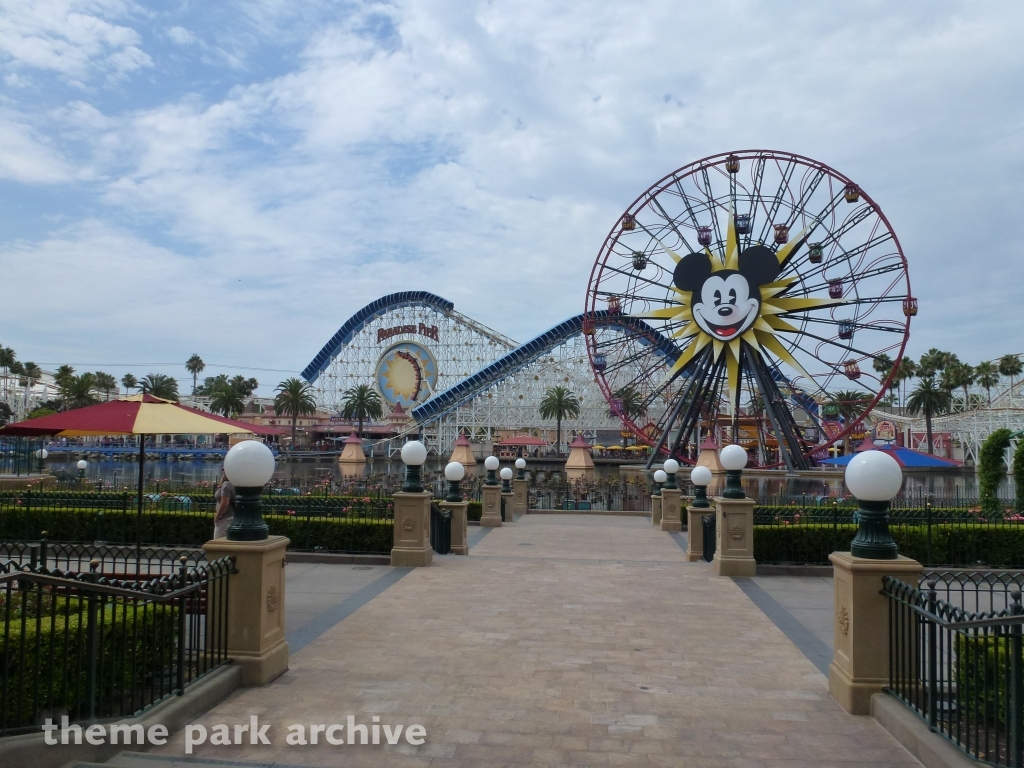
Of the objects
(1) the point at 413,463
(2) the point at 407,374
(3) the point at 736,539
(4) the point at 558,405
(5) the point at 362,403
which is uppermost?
(2) the point at 407,374

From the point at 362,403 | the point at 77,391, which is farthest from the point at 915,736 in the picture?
the point at 77,391

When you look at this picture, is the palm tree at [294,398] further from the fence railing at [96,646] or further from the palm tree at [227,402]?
the fence railing at [96,646]

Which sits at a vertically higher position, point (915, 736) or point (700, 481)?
point (700, 481)

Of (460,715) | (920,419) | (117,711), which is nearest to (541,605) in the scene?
(460,715)

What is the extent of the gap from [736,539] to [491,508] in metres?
8.52

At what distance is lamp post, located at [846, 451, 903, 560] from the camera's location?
5887 mm

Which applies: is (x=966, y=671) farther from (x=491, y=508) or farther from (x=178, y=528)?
(x=491, y=508)

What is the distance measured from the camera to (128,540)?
A: 1491 centimetres

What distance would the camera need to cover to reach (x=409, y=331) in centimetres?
8469

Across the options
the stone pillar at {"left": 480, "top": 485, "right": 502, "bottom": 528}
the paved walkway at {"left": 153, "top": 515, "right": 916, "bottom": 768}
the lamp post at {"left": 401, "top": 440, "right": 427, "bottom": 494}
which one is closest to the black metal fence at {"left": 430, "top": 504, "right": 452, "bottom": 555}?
the lamp post at {"left": 401, "top": 440, "right": 427, "bottom": 494}

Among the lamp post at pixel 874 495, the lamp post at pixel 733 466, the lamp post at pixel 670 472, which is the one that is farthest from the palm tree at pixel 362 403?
the lamp post at pixel 874 495

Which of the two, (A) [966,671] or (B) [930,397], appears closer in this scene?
(A) [966,671]

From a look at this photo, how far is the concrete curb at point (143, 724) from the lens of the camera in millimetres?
4367

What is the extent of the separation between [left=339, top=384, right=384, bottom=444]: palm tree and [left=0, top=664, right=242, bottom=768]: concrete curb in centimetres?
7775
